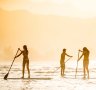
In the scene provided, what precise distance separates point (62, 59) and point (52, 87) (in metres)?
6.00


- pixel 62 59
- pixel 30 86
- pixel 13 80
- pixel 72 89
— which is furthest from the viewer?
pixel 62 59

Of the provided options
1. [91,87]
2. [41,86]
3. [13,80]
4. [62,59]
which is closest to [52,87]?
[41,86]

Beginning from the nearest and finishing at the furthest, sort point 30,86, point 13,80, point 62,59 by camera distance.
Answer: point 30,86 → point 13,80 → point 62,59

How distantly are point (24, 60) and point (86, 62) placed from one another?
115 inches

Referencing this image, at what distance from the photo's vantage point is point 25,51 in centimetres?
1692

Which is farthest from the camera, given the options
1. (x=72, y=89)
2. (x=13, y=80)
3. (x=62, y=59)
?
(x=62, y=59)

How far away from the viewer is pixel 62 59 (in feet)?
65.0

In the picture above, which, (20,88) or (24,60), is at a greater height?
(24,60)

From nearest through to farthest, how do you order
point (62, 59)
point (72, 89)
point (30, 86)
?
1. point (72, 89)
2. point (30, 86)
3. point (62, 59)

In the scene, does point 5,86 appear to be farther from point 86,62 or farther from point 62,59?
point 62,59

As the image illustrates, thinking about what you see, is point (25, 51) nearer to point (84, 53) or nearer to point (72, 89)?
point (84, 53)

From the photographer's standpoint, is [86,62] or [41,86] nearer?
[41,86]

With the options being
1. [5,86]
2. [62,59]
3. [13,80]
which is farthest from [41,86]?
[62,59]

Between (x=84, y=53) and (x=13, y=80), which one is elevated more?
(x=84, y=53)
